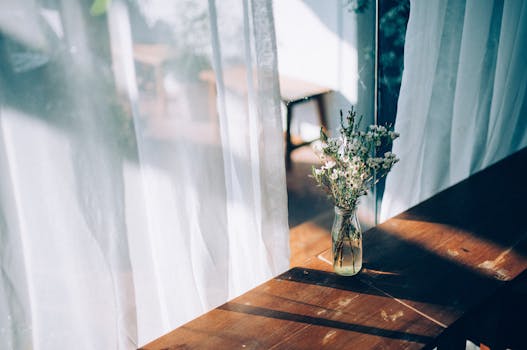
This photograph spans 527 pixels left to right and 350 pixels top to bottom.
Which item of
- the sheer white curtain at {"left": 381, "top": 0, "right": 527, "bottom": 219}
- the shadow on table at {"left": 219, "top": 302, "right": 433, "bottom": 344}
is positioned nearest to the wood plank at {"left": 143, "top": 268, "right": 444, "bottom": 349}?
the shadow on table at {"left": 219, "top": 302, "right": 433, "bottom": 344}

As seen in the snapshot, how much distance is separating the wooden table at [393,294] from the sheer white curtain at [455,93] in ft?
1.52

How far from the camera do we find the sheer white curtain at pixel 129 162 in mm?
1159

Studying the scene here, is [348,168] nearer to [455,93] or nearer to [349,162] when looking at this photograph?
[349,162]

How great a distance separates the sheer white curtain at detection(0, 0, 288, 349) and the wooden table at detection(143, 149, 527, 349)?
26 cm

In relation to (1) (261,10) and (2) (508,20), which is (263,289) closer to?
(1) (261,10)

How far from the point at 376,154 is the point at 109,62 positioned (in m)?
1.24

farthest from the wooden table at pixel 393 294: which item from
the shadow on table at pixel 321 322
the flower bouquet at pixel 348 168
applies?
the flower bouquet at pixel 348 168

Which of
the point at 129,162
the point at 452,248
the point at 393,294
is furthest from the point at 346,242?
the point at 129,162

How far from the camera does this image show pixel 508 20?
216 centimetres

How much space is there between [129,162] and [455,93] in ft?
5.04

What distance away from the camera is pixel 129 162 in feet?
4.38

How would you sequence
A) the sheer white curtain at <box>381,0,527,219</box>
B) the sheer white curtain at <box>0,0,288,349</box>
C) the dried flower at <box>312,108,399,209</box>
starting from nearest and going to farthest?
the sheer white curtain at <box>0,0,288,349</box> → the dried flower at <box>312,108,399,209</box> → the sheer white curtain at <box>381,0,527,219</box>

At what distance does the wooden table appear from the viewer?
1.23 meters

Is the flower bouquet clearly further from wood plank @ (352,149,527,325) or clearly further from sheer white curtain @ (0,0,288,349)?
sheer white curtain @ (0,0,288,349)
